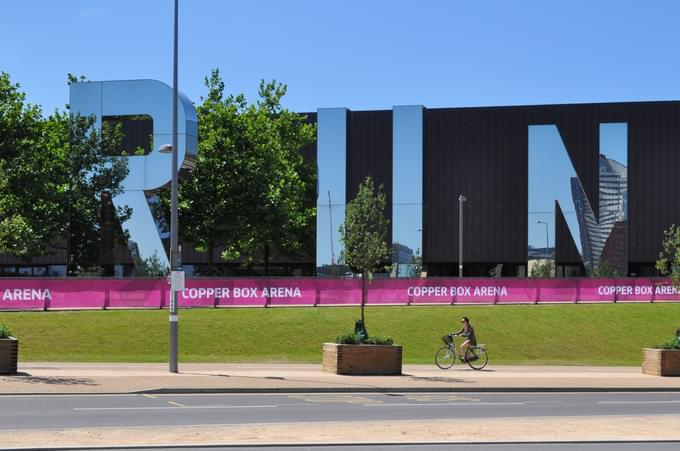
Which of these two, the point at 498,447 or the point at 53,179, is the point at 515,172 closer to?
the point at 53,179

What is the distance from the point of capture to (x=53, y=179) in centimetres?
5381

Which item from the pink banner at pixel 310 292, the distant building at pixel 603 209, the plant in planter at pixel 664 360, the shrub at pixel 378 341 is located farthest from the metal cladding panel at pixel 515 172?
the shrub at pixel 378 341

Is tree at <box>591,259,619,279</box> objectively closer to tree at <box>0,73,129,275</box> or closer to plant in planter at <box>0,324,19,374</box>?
tree at <box>0,73,129,275</box>

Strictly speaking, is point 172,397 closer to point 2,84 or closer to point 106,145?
point 106,145

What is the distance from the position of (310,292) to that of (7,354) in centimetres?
1987

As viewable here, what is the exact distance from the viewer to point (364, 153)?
225ft

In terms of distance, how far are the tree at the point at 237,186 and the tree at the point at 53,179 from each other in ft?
19.3

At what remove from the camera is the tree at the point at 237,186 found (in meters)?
54.8

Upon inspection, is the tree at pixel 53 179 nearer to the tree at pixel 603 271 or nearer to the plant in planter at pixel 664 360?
the plant in planter at pixel 664 360

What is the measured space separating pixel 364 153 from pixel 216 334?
3763 cm

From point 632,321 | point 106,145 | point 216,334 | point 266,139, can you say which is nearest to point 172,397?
point 216,334

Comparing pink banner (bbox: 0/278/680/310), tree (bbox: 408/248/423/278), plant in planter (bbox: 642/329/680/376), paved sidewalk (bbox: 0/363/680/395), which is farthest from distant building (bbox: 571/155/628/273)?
plant in planter (bbox: 642/329/680/376)

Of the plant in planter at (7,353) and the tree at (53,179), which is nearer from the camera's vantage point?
the plant in planter at (7,353)

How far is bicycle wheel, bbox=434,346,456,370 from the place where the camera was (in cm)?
2658
